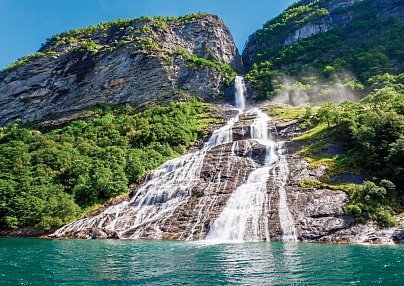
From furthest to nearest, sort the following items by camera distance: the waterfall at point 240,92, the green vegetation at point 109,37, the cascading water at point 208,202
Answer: the green vegetation at point 109,37, the waterfall at point 240,92, the cascading water at point 208,202

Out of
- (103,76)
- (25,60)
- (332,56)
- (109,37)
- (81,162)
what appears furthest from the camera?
(109,37)

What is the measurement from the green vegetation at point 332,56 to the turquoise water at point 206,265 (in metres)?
64.6

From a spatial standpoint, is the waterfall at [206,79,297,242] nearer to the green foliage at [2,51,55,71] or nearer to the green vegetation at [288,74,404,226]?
the green vegetation at [288,74,404,226]

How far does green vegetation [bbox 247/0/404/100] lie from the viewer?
87.2m

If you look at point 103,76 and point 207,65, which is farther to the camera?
point 207,65

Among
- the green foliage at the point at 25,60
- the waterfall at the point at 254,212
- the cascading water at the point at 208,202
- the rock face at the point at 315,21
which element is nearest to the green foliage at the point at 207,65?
the rock face at the point at 315,21

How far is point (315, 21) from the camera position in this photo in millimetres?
122500

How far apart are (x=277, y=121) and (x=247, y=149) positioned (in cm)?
1540

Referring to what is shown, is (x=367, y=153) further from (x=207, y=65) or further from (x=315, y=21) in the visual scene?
(x=315, y=21)

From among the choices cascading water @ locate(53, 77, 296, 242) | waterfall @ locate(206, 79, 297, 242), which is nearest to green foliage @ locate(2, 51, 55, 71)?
cascading water @ locate(53, 77, 296, 242)

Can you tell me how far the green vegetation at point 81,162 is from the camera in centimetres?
4025

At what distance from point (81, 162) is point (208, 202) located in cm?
2114

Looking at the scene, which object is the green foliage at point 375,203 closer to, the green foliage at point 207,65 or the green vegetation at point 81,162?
the green vegetation at point 81,162

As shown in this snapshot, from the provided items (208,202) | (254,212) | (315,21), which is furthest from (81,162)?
(315,21)
